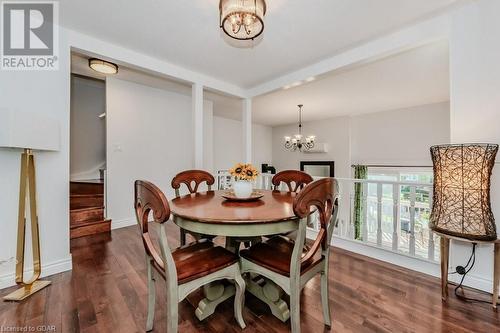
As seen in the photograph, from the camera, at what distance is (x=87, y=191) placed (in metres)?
3.48

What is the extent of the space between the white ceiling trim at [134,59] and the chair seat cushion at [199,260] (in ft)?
7.50

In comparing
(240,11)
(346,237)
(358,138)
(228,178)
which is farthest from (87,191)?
(358,138)

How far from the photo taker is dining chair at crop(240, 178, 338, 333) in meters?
1.14

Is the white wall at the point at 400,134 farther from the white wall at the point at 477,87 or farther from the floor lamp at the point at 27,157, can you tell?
the floor lamp at the point at 27,157

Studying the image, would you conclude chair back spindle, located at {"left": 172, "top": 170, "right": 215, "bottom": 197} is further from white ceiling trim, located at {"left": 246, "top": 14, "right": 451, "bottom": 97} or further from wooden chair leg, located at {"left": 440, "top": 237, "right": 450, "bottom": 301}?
wooden chair leg, located at {"left": 440, "top": 237, "right": 450, "bottom": 301}

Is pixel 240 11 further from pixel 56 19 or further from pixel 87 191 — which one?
pixel 87 191

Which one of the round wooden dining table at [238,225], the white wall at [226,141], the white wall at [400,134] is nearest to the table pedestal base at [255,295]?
the round wooden dining table at [238,225]

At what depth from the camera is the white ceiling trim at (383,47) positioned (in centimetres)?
197

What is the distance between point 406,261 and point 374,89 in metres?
2.92

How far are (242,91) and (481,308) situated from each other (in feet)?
12.2

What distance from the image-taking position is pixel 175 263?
1262 millimetres

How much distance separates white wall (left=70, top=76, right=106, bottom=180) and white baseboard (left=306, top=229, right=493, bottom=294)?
14.0ft

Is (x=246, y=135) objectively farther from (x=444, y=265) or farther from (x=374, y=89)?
(x=444, y=265)

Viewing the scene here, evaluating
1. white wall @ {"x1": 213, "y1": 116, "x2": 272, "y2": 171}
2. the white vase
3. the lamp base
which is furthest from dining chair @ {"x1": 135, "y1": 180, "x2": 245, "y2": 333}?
white wall @ {"x1": 213, "y1": 116, "x2": 272, "y2": 171}
